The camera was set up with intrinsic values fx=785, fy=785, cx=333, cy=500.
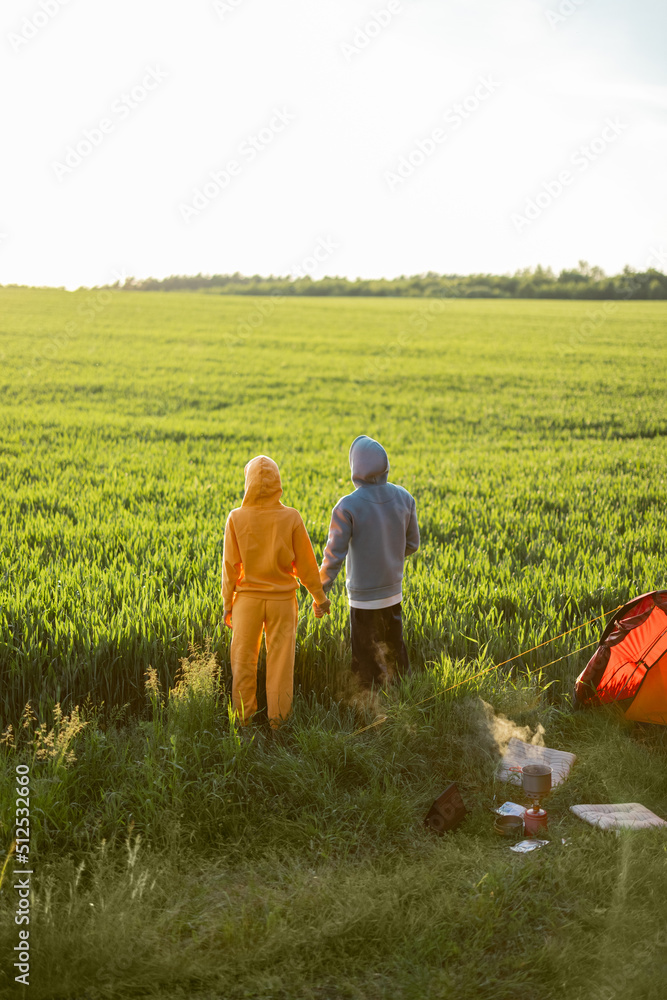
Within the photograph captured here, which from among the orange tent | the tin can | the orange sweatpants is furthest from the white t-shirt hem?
the tin can

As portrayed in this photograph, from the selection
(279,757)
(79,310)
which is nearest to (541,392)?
(279,757)

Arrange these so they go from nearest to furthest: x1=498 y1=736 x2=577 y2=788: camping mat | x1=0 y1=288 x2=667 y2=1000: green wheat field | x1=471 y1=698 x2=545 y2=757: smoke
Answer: x1=0 y1=288 x2=667 y2=1000: green wheat field
x1=498 y1=736 x2=577 y2=788: camping mat
x1=471 y1=698 x2=545 y2=757: smoke

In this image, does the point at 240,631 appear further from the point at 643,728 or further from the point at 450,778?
the point at 643,728

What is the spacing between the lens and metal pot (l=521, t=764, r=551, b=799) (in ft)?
11.5

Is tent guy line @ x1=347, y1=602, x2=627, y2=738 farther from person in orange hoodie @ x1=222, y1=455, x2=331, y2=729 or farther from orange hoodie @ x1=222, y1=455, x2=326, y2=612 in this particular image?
orange hoodie @ x1=222, y1=455, x2=326, y2=612

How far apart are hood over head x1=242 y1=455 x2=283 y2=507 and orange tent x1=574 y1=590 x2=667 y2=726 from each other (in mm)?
2022

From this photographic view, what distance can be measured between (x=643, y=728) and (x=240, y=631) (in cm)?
228

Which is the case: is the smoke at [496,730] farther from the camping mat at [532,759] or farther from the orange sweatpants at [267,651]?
the orange sweatpants at [267,651]

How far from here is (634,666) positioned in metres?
4.39

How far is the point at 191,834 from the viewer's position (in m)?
3.27

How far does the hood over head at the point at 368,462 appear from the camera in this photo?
4.29m

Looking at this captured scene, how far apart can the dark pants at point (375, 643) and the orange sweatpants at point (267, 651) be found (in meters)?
0.47

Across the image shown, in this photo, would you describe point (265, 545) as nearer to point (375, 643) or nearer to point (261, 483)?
point (261, 483)

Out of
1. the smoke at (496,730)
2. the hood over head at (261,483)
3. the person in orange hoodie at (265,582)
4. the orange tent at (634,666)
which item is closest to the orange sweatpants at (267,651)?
the person in orange hoodie at (265,582)
